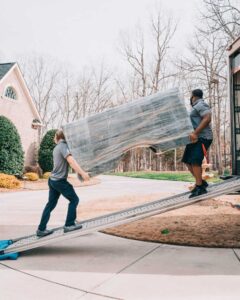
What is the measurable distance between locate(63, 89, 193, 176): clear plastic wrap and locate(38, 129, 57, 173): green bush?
20.8 metres

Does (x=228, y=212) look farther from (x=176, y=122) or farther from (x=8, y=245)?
(x=8, y=245)

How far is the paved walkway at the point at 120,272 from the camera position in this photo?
352 cm

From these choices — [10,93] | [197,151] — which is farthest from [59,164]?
[10,93]

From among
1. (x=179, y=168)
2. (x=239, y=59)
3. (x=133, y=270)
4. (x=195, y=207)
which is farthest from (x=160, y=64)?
(x=133, y=270)

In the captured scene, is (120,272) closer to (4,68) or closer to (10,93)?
(10,93)

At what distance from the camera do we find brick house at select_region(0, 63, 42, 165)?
2280 centimetres

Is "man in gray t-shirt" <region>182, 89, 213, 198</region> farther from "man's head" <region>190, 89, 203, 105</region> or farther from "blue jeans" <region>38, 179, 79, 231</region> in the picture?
"blue jeans" <region>38, 179, 79, 231</region>

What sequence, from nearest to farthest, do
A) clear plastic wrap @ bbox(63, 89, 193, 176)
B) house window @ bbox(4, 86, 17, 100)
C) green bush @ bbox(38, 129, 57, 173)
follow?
clear plastic wrap @ bbox(63, 89, 193, 176) → house window @ bbox(4, 86, 17, 100) → green bush @ bbox(38, 129, 57, 173)

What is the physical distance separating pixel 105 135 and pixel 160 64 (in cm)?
3657

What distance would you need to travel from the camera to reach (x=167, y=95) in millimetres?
4844

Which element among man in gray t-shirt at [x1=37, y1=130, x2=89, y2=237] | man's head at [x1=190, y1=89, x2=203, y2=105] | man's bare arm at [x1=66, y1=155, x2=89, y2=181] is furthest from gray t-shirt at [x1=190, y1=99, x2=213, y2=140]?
man in gray t-shirt at [x1=37, y1=130, x2=89, y2=237]

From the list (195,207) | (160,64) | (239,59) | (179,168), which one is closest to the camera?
(239,59)

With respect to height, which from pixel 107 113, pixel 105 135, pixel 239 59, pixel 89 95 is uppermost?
pixel 89 95

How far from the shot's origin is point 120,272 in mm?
4188
